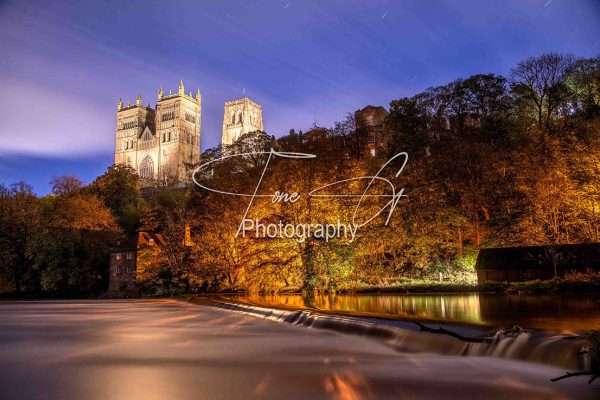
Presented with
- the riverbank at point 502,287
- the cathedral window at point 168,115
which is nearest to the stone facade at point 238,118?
the cathedral window at point 168,115

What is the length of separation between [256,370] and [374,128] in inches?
1928

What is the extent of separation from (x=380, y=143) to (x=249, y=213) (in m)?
30.9

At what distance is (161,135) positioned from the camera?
18238 cm

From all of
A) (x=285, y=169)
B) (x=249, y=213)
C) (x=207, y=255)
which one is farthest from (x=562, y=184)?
(x=207, y=255)

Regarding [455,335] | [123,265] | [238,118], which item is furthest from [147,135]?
[455,335]

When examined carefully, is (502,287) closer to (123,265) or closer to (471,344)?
(471,344)

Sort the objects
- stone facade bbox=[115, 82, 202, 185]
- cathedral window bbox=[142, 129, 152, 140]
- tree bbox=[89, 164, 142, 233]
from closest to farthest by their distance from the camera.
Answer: tree bbox=[89, 164, 142, 233], stone facade bbox=[115, 82, 202, 185], cathedral window bbox=[142, 129, 152, 140]

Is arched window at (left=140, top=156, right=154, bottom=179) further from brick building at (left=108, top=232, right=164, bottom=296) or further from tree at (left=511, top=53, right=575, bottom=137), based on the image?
tree at (left=511, top=53, right=575, bottom=137)

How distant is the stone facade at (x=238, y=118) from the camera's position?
180875mm

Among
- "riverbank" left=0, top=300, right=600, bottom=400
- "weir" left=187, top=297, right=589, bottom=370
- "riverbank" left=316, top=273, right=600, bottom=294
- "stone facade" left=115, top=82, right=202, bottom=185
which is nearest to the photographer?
"riverbank" left=0, top=300, right=600, bottom=400

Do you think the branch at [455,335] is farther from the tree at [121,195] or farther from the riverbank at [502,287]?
the tree at [121,195]

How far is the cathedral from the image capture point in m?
179

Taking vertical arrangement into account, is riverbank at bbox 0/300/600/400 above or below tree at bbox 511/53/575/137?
below

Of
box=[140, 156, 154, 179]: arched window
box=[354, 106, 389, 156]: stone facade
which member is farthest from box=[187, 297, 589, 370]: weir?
box=[140, 156, 154, 179]: arched window
